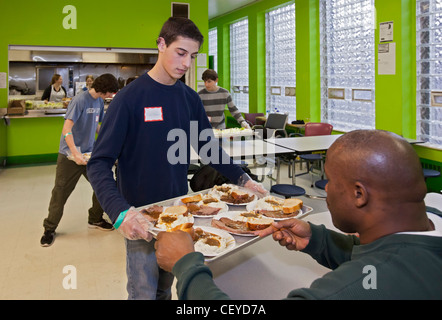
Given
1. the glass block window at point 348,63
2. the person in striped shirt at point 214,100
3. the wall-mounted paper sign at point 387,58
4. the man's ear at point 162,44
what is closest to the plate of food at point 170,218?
the man's ear at point 162,44

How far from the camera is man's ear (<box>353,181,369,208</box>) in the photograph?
100cm

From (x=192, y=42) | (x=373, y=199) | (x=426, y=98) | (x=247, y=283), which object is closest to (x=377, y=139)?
(x=373, y=199)

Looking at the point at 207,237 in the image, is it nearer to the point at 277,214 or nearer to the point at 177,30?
the point at 277,214

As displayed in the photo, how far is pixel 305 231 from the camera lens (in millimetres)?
1505

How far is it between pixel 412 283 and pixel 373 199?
0.20 meters

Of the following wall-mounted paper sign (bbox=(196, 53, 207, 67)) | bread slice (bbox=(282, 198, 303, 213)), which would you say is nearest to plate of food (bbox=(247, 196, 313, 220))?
bread slice (bbox=(282, 198, 303, 213))

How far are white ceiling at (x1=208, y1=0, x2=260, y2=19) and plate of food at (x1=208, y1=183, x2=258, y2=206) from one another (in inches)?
368

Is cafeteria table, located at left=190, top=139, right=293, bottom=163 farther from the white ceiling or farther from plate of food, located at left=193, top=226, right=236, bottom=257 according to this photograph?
the white ceiling

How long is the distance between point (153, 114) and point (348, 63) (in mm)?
6444

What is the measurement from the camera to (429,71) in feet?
19.8

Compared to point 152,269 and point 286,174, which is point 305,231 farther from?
point 286,174

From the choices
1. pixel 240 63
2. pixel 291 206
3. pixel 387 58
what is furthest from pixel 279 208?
pixel 240 63

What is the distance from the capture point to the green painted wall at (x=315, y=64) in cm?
621

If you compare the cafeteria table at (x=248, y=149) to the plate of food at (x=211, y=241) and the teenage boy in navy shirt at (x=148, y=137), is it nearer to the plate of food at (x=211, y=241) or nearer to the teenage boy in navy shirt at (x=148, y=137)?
the teenage boy in navy shirt at (x=148, y=137)
